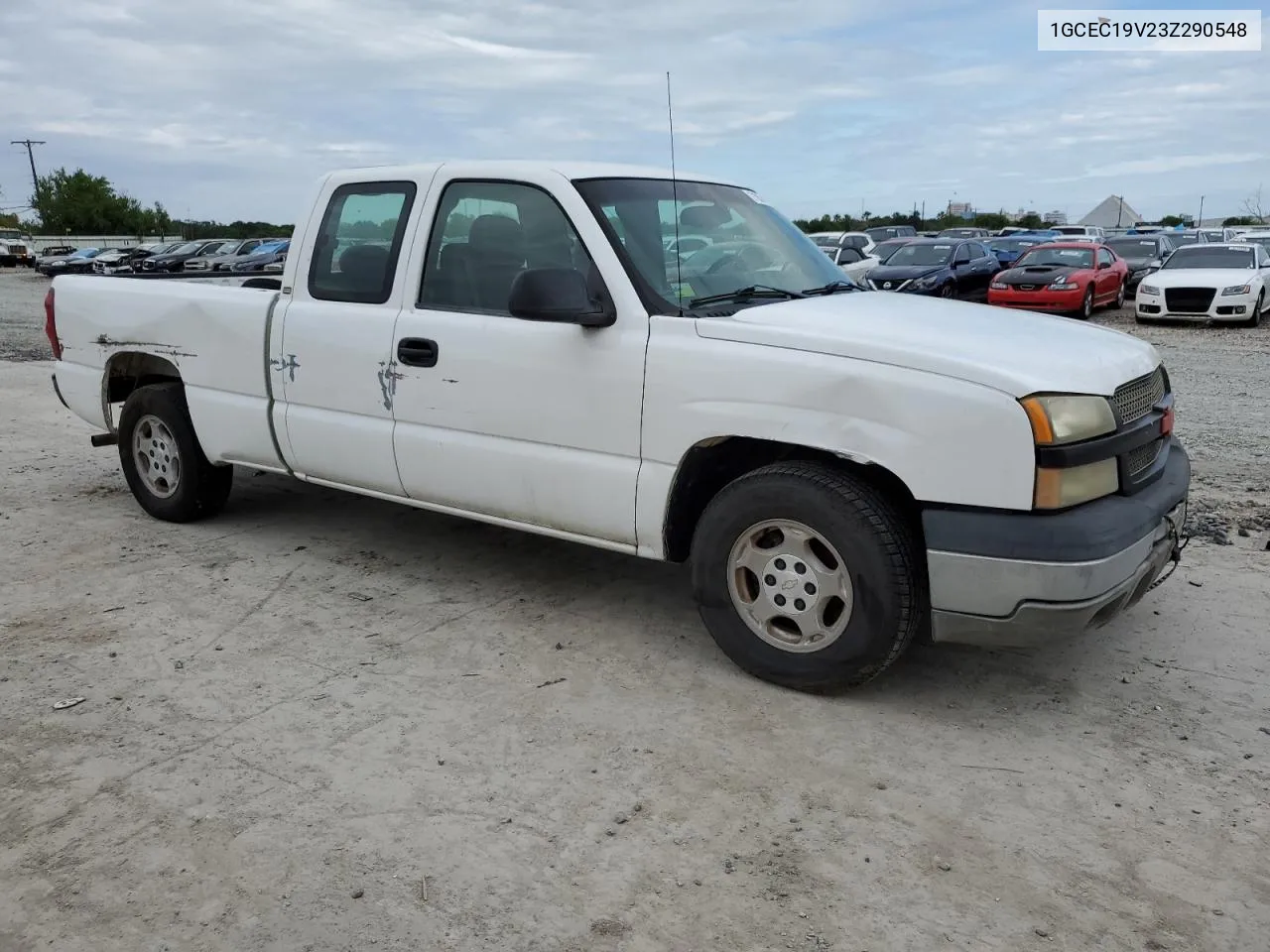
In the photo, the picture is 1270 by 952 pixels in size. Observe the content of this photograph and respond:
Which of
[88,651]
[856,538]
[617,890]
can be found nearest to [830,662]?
[856,538]

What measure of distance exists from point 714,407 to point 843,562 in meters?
0.72

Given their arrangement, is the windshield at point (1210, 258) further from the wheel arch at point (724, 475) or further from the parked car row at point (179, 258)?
the parked car row at point (179, 258)

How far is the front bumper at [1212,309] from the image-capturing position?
1652cm

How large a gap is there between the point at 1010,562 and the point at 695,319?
140 cm

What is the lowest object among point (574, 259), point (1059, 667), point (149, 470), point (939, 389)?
point (1059, 667)

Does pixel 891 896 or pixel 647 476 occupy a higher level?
pixel 647 476

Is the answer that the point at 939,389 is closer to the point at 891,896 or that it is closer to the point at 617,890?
the point at 891,896

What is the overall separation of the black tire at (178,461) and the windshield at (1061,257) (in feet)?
54.9

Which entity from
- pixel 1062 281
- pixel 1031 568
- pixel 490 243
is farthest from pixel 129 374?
pixel 1062 281

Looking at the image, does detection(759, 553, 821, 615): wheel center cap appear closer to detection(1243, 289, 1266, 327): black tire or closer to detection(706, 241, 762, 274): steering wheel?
detection(706, 241, 762, 274): steering wheel

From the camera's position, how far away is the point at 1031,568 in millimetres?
3283

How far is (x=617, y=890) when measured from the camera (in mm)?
2729

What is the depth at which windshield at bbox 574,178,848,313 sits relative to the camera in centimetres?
409

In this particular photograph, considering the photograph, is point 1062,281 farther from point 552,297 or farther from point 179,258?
point 179,258
